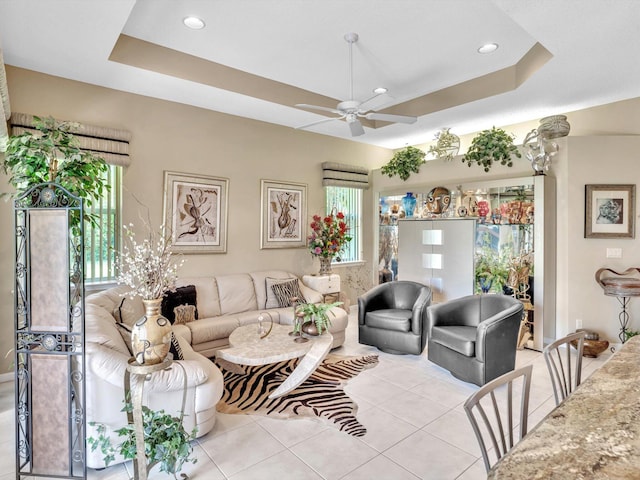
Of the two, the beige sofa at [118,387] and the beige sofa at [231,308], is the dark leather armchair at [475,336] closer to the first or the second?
the beige sofa at [231,308]

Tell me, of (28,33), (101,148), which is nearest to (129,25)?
(28,33)

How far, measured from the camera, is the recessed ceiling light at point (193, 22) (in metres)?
3.06

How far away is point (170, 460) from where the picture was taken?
2.08 metres

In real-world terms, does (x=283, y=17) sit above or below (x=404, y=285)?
above

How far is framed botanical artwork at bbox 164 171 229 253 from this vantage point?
4523 mm

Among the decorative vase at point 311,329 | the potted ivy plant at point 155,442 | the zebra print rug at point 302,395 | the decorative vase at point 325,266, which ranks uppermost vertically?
the decorative vase at point 325,266

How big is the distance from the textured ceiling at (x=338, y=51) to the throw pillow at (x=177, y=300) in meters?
2.26

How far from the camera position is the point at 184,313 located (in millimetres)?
4125

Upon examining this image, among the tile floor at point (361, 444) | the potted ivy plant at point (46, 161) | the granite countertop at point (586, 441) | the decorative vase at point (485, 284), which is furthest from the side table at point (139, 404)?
the decorative vase at point (485, 284)

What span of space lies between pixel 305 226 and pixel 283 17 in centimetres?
322

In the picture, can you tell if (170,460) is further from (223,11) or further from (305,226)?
(305,226)

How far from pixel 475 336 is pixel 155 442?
9.20 ft

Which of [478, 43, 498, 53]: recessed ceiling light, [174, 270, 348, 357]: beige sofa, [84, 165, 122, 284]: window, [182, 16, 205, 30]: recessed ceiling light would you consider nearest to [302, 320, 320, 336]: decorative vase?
[174, 270, 348, 357]: beige sofa

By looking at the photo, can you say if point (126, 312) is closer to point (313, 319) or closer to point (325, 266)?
point (313, 319)
